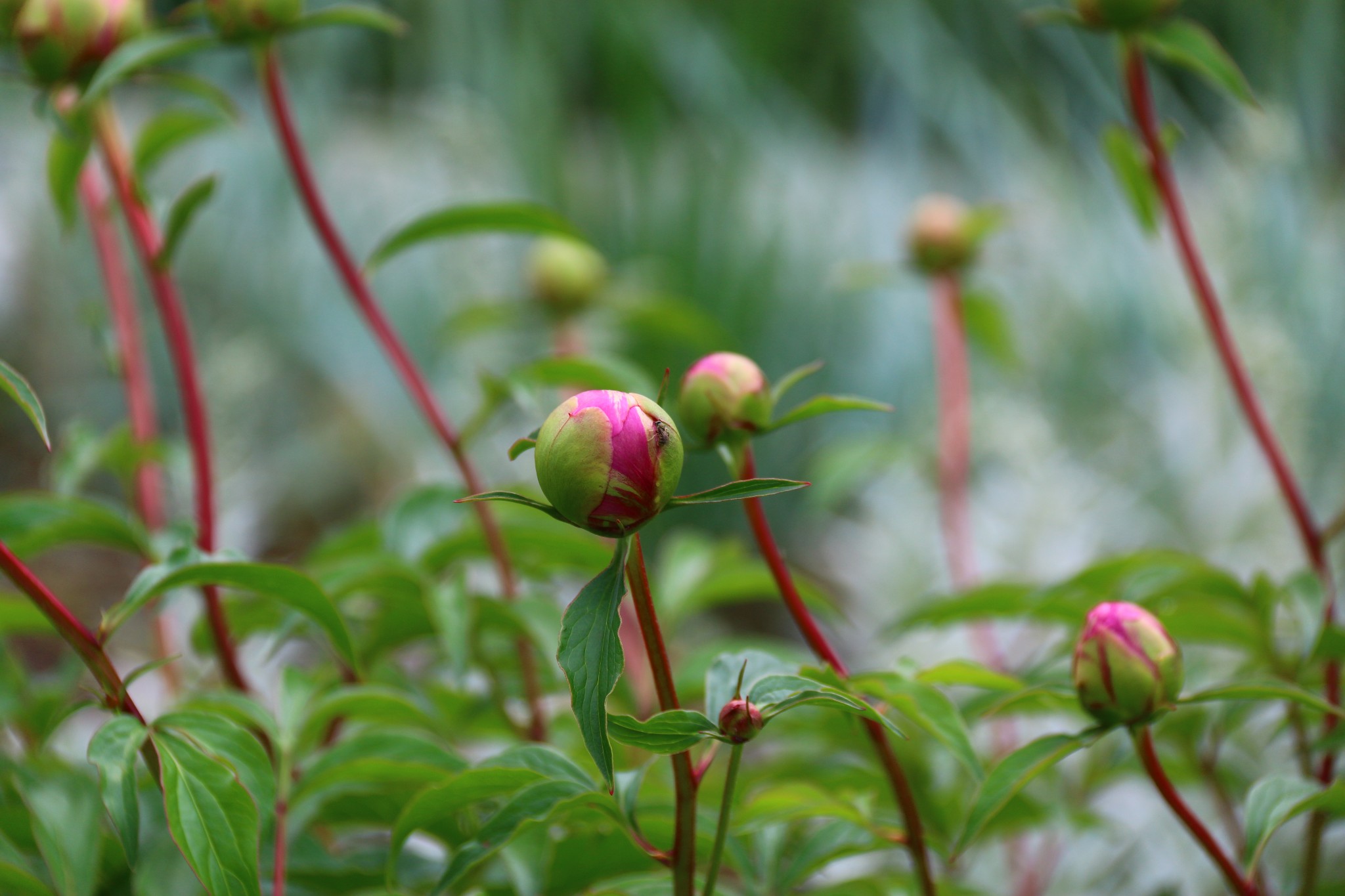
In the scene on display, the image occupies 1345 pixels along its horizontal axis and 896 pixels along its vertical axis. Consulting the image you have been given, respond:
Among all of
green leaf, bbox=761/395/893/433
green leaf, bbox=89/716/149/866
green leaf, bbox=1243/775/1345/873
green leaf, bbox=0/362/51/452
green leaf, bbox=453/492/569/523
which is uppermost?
green leaf, bbox=0/362/51/452

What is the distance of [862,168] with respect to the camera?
6.70ft

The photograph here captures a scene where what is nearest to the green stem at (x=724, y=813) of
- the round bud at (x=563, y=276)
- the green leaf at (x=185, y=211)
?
the green leaf at (x=185, y=211)

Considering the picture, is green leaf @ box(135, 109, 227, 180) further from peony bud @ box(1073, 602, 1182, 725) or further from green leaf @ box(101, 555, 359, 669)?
peony bud @ box(1073, 602, 1182, 725)

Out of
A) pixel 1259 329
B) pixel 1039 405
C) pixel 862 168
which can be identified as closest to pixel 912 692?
pixel 1259 329

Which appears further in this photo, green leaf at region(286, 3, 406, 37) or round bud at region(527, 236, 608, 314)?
round bud at region(527, 236, 608, 314)

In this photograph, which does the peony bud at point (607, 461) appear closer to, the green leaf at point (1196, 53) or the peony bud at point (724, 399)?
the peony bud at point (724, 399)

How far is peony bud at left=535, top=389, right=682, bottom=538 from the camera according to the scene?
19 centimetres

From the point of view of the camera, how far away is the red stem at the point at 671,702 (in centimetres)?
19

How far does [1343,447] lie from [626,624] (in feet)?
3.91

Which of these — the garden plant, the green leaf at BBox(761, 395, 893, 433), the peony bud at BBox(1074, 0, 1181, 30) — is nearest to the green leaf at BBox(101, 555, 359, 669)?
the garden plant

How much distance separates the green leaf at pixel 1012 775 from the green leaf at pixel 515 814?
3.3 inches

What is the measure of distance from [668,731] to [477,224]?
0.21m

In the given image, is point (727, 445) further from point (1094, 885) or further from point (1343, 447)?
point (1343, 447)

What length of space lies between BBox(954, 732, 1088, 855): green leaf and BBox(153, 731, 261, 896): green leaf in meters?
0.15
